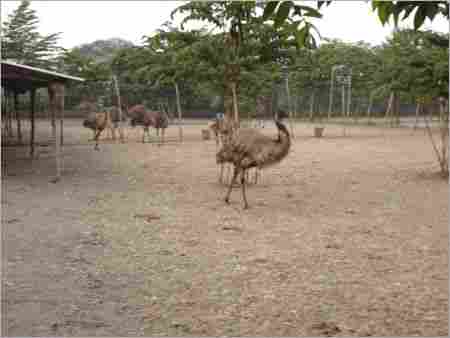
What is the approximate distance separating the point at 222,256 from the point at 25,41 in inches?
1204

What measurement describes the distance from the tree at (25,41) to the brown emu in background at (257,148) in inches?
1076

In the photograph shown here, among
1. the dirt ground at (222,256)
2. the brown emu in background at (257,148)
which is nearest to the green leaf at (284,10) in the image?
the dirt ground at (222,256)

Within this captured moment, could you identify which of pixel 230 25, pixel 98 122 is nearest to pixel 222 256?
pixel 230 25

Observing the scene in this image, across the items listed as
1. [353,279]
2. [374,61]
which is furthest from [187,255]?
[374,61]

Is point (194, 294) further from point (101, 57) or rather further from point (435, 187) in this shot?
point (101, 57)

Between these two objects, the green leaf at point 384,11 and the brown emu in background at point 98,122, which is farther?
the brown emu in background at point 98,122

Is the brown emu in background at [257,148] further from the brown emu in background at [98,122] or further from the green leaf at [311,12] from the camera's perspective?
the brown emu in background at [98,122]

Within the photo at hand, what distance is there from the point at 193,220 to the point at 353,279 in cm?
270

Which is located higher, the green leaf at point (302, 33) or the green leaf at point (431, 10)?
the green leaf at point (431, 10)

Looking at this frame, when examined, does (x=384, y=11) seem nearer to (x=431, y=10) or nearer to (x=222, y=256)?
(x=431, y=10)

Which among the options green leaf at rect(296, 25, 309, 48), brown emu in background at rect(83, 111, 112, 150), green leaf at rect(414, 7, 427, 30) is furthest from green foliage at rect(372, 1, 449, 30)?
brown emu in background at rect(83, 111, 112, 150)

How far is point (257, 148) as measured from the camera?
7449 millimetres

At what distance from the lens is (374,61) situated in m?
31.9

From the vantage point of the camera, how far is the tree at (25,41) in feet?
106
